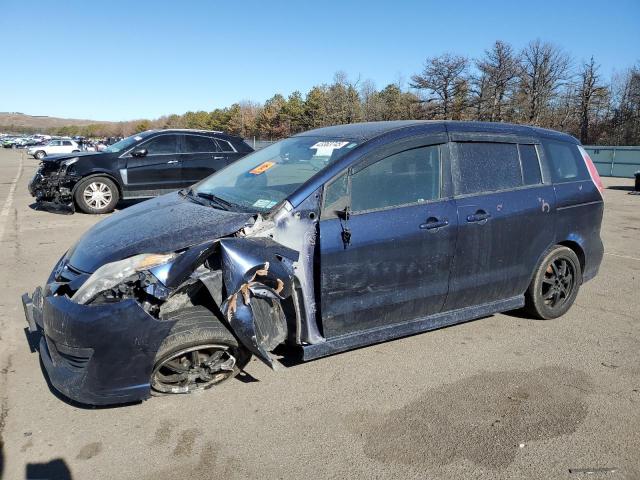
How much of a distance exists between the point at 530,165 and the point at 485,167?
1.87 feet

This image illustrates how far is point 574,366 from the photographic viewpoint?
3697 millimetres

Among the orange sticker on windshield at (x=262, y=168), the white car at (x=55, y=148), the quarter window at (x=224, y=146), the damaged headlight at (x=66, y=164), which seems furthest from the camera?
the white car at (x=55, y=148)

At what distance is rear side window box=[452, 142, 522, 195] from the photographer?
12.5 ft

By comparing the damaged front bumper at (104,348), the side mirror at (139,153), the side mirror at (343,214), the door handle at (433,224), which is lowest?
the damaged front bumper at (104,348)

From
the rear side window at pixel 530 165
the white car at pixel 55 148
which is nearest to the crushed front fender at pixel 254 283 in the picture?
the rear side window at pixel 530 165

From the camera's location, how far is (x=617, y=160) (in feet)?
85.6

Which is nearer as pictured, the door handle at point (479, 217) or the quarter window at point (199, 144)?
the door handle at point (479, 217)

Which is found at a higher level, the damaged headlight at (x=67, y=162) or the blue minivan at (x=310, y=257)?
the damaged headlight at (x=67, y=162)

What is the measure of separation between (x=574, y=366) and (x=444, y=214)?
1.52 meters

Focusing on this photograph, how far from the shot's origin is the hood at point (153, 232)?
3.04 m

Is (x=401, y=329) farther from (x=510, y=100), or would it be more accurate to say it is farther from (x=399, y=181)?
(x=510, y=100)

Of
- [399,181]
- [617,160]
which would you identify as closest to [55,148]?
[617,160]

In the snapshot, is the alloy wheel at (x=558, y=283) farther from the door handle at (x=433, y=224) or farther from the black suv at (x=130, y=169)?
the black suv at (x=130, y=169)

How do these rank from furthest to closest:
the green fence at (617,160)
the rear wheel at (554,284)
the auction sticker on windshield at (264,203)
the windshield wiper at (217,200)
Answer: the green fence at (617,160), the rear wheel at (554,284), the windshield wiper at (217,200), the auction sticker on windshield at (264,203)
